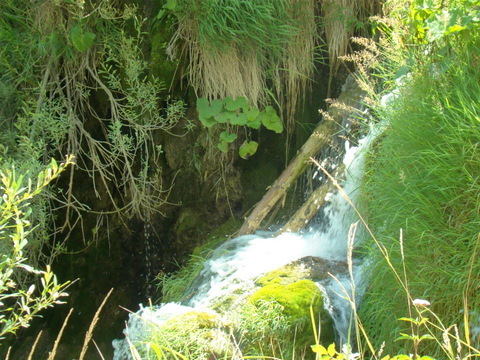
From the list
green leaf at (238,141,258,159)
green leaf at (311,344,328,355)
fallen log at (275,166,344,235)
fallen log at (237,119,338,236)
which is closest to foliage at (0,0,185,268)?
green leaf at (238,141,258,159)

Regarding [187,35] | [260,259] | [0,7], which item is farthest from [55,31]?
[260,259]

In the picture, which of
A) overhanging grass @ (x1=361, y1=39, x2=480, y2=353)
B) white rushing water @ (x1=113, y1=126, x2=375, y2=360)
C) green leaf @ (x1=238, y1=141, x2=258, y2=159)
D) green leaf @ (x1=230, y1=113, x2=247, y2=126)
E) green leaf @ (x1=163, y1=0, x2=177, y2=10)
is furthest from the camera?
green leaf @ (x1=238, y1=141, x2=258, y2=159)

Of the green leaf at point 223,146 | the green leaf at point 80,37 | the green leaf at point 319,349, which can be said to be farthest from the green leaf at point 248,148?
the green leaf at point 319,349

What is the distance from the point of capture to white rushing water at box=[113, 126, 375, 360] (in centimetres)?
296

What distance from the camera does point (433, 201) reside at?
2395mm

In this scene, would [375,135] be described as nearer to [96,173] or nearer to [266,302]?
[266,302]

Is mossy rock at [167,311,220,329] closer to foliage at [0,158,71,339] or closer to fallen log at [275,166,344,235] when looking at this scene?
foliage at [0,158,71,339]

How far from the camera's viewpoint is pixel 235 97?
424 cm

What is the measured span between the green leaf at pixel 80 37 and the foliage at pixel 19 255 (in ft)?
2.85

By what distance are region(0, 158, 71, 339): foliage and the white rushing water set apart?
1.87ft

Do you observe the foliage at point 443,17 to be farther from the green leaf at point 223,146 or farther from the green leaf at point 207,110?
the green leaf at point 223,146

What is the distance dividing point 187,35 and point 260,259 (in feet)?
5.63

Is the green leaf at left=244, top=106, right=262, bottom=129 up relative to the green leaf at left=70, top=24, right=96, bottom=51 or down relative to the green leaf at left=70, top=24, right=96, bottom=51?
down

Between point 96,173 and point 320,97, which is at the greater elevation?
point 320,97
